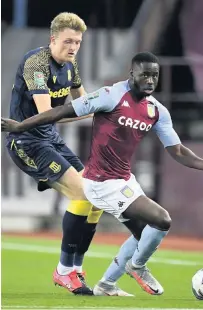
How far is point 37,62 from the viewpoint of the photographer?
962 cm

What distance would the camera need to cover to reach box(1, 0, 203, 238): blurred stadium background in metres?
19.5

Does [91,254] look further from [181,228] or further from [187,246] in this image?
[181,228]

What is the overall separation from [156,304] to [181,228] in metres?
10.7

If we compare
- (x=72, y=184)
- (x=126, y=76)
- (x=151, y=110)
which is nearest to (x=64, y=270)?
(x=72, y=184)

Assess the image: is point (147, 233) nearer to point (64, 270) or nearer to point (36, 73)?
→ point (64, 270)

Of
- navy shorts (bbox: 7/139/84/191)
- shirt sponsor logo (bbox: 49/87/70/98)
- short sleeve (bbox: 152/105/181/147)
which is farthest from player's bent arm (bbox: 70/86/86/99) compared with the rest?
short sleeve (bbox: 152/105/181/147)

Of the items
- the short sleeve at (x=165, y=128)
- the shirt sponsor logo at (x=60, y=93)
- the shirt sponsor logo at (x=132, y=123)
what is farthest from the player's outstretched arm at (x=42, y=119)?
the shirt sponsor logo at (x=60, y=93)

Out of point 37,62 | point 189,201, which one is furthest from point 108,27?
point 37,62

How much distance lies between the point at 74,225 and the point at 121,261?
1.91 ft

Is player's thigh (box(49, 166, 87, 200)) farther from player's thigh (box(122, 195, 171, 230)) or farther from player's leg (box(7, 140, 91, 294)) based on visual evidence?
player's thigh (box(122, 195, 171, 230))

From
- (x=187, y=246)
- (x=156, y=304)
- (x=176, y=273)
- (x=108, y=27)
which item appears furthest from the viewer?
(x=108, y=27)

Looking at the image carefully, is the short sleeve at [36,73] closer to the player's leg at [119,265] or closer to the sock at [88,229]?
the sock at [88,229]

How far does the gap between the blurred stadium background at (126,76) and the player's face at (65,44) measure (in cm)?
963

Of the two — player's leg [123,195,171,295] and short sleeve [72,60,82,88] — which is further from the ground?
short sleeve [72,60,82,88]
